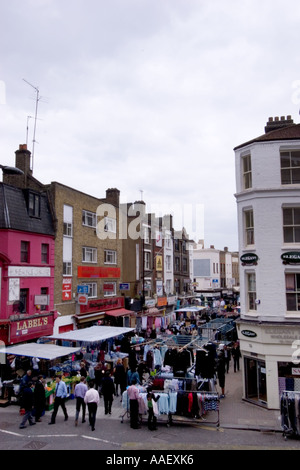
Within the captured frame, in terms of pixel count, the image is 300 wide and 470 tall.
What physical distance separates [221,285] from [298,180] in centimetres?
5648

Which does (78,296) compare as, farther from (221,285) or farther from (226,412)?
(221,285)

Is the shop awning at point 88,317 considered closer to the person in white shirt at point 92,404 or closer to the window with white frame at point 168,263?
the person in white shirt at point 92,404

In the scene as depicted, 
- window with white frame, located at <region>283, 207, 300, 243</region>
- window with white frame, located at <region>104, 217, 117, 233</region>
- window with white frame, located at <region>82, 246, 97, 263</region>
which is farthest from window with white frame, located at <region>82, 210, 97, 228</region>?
window with white frame, located at <region>283, 207, 300, 243</region>

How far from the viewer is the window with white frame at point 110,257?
115 feet

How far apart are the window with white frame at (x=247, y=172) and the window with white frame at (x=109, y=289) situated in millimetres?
19131

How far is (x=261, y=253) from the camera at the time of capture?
55.2 feet

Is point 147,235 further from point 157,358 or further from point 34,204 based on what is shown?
point 157,358

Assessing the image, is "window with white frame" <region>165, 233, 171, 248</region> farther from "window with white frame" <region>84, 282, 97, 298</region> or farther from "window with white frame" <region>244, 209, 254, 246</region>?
"window with white frame" <region>244, 209, 254, 246</region>

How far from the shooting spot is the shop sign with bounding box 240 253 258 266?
1692 cm

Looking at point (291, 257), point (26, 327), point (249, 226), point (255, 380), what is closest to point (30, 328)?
point (26, 327)

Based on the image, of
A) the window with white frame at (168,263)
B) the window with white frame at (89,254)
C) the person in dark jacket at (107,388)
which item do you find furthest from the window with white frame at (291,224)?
the window with white frame at (168,263)

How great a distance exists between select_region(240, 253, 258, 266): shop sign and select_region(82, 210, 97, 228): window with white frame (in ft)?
56.0

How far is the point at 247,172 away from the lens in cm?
1792

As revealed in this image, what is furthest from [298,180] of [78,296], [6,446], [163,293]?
[163,293]
